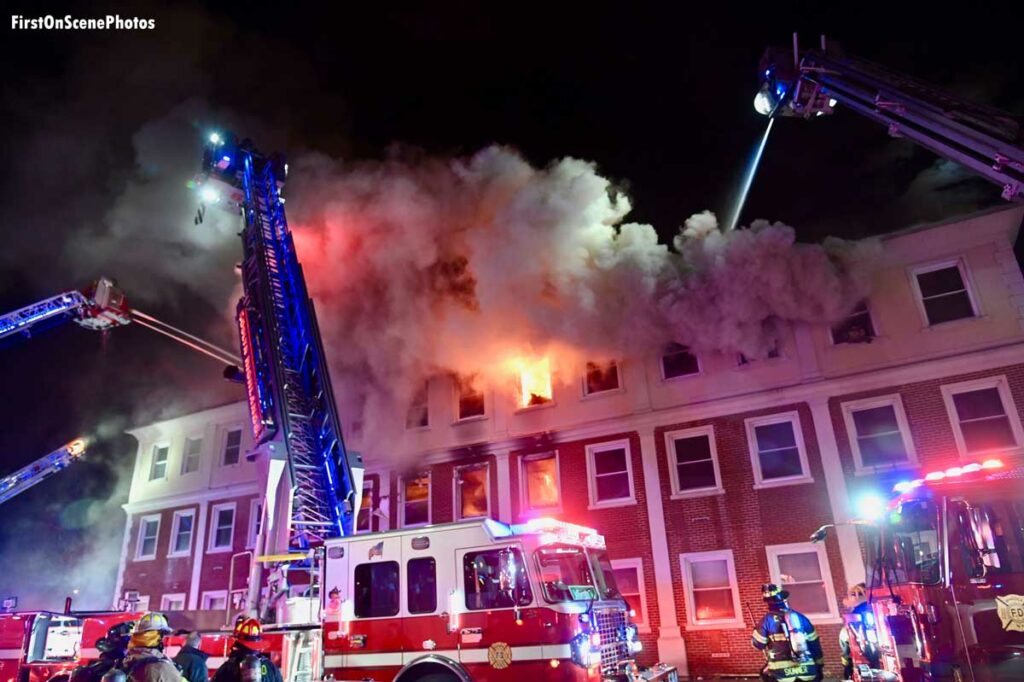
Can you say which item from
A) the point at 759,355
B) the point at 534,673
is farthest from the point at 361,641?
the point at 759,355

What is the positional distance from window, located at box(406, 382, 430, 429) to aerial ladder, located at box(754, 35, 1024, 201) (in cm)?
1183

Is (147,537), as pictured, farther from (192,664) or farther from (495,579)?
(495,579)

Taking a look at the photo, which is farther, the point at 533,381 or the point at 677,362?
the point at 533,381

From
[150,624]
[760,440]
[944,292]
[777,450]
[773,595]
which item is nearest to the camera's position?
[150,624]

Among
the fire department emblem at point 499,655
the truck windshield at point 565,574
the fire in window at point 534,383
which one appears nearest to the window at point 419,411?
the fire in window at point 534,383

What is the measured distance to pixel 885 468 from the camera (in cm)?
1301

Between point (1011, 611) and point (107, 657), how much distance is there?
23.4 feet

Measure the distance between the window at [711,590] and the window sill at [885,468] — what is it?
319 cm

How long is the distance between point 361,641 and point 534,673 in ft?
7.23

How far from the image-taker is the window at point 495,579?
7.02 m

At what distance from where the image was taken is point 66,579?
77.4 ft

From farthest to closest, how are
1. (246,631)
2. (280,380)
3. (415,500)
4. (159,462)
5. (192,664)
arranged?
(159,462) → (415,500) → (280,380) → (192,664) → (246,631)

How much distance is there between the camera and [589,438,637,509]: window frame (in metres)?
15.2

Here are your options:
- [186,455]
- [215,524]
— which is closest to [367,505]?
[215,524]
